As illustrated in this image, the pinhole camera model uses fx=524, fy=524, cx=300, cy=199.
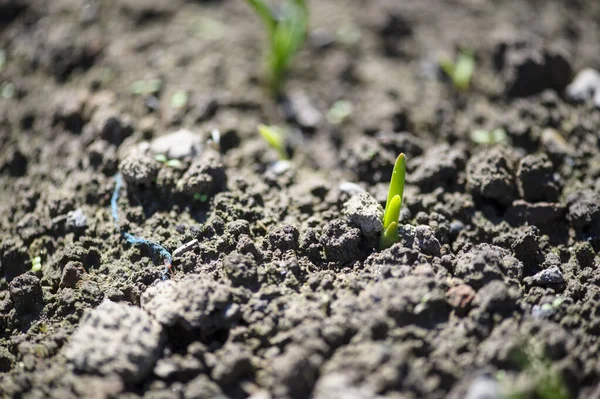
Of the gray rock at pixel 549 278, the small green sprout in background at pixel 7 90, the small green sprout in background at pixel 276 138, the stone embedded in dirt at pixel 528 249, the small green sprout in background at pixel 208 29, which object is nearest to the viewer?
the gray rock at pixel 549 278

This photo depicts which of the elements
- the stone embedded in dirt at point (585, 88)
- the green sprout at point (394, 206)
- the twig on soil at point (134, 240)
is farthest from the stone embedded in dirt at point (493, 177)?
the twig on soil at point (134, 240)

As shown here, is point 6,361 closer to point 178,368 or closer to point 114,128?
point 178,368

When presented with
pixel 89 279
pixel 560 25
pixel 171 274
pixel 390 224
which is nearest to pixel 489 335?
pixel 390 224

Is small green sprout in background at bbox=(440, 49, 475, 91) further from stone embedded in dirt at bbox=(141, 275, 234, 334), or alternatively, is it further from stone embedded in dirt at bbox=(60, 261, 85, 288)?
stone embedded in dirt at bbox=(60, 261, 85, 288)

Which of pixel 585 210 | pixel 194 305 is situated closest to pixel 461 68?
pixel 585 210

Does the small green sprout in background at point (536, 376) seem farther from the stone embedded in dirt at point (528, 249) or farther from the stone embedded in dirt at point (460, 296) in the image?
the stone embedded in dirt at point (528, 249)

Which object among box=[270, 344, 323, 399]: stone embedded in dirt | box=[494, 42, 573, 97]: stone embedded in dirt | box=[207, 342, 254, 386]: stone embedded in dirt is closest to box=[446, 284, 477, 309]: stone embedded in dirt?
box=[270, 344, 323, 399]: stone embedded in dirt
